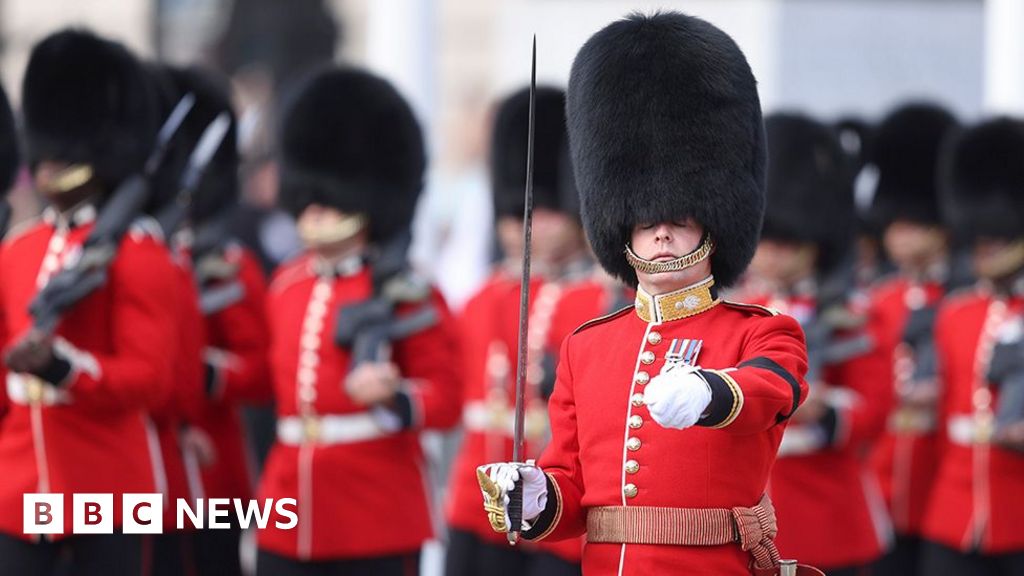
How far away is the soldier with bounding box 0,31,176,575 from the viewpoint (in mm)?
4504

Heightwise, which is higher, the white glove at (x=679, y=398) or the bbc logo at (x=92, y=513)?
the white glove at (x=679, y=398)

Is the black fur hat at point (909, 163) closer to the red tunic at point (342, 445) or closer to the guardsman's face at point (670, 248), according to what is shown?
the red tunic at point (342, 445)

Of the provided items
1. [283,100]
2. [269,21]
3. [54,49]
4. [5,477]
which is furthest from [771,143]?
[269,21]

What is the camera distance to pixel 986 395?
602cm

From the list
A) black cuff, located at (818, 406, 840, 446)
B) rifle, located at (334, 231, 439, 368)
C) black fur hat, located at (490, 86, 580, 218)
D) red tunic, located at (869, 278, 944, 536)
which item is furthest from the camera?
red tunic, located at (869, 278, 944, 536)

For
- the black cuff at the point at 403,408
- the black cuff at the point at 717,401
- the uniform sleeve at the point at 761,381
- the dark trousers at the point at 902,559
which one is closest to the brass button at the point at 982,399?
→ the dark trousers at the point at 902,559

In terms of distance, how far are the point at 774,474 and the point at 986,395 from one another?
862mm

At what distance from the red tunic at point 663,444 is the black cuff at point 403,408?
1646 mm

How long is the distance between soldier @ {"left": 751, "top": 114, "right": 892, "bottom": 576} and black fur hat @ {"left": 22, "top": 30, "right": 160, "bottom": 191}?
1708mm

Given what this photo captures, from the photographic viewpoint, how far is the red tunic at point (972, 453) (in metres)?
5.83

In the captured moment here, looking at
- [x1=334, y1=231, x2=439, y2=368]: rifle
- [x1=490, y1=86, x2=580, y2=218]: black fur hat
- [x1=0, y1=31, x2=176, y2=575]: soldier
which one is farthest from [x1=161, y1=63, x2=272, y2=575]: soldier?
[x1=490, y1=86, x2=580, y2=218]: black fur hat

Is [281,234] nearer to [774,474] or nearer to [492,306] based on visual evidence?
[492,306]

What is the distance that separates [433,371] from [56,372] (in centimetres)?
127

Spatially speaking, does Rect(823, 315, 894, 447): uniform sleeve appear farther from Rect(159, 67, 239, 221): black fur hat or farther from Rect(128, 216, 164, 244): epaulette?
Rect(159, 67, 239, 221): black fur hat
